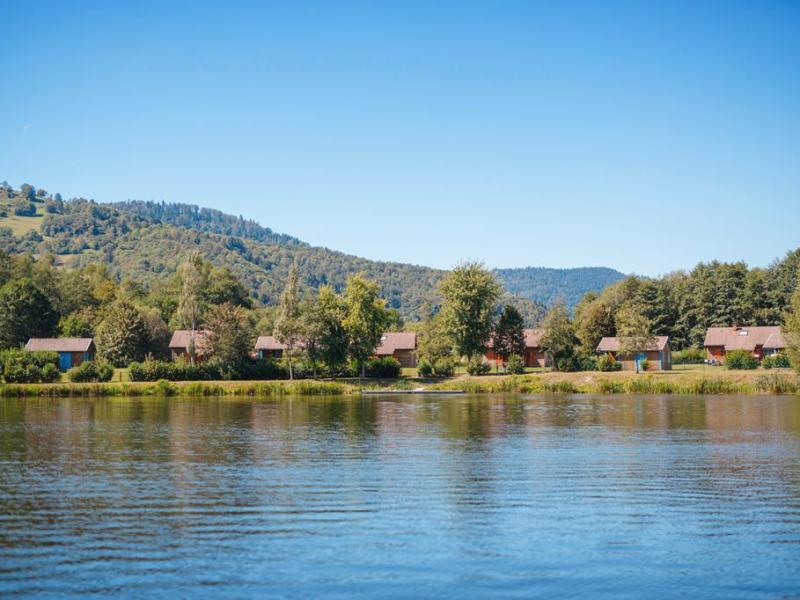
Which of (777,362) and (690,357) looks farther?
(690,357)

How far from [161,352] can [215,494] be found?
76.6m

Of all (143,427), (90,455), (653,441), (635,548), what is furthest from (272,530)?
(143,427)

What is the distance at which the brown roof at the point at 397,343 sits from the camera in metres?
113

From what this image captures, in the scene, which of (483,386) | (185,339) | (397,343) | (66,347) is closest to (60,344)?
(66,347)

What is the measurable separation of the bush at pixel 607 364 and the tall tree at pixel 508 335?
32.8 ft

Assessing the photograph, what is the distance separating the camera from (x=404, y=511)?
80.5ft

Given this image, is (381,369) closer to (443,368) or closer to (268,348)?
(443,368)

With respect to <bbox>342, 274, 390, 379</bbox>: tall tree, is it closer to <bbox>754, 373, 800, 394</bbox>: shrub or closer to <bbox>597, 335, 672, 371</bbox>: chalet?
<bbox>597, 335, 672, 371</bbox>: chalet

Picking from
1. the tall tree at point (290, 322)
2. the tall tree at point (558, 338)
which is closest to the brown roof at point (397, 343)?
the tall tree at point (558, 338)

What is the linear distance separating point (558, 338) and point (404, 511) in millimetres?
71637

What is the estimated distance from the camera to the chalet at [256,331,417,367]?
112 m

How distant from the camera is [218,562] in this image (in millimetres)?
19344

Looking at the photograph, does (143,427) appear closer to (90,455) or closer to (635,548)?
(90,455)

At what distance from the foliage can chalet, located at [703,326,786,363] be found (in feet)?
219
